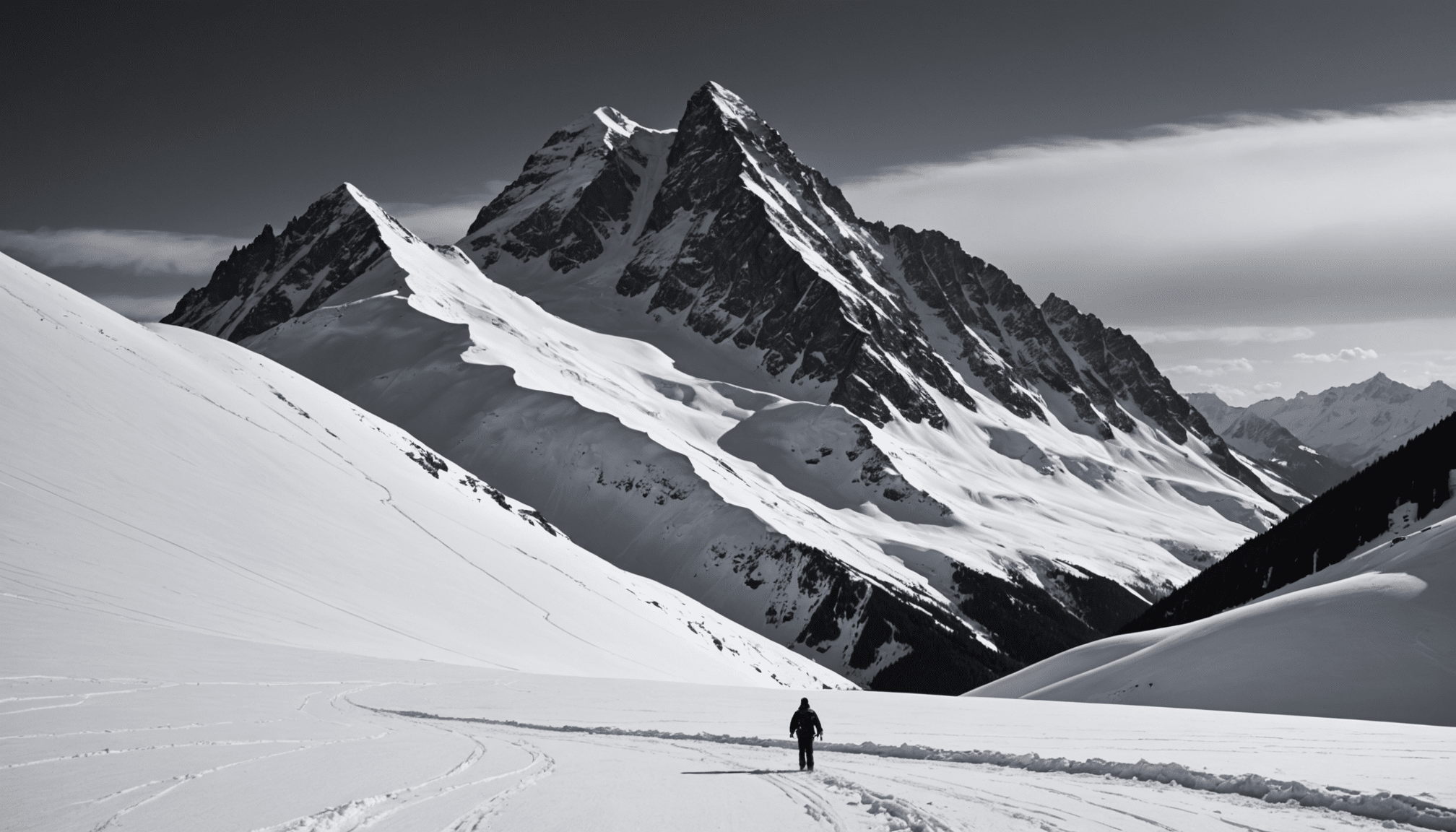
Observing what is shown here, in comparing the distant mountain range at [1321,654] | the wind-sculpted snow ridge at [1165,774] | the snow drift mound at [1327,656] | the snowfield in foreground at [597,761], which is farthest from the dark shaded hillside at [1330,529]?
the wind-sculpted snow ridge at [1165,774]

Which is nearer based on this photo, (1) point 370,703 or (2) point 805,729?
(2) point 805,729

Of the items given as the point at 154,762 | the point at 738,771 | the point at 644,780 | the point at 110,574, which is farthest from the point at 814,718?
the point at 110,574

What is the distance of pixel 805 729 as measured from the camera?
19.8 m

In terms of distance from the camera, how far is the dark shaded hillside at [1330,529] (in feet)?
270

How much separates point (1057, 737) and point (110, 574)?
142ft

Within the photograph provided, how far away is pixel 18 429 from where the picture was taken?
54875 millimetres

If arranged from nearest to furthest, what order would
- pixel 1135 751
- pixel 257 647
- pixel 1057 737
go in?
pixel 1135 751
pixel 1057 737
pixel 257 647

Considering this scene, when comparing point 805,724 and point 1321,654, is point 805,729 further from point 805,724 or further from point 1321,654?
point 1321,654

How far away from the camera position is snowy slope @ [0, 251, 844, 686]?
1845 inches

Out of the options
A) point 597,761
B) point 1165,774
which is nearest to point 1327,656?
point 1165,774

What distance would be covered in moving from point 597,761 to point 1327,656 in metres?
40.9

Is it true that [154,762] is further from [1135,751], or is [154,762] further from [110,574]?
[110,574]

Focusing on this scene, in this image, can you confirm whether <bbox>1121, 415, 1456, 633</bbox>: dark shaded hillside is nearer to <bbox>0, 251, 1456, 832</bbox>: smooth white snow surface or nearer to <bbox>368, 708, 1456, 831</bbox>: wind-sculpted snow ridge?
<bbox>0, 251, 1456, 832</bbox>: smooth white snow surface

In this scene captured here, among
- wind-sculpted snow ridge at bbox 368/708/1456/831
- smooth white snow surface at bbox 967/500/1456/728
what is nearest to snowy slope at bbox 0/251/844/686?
wind-sculpted snow ridge at bbox 368/708/1456/831
